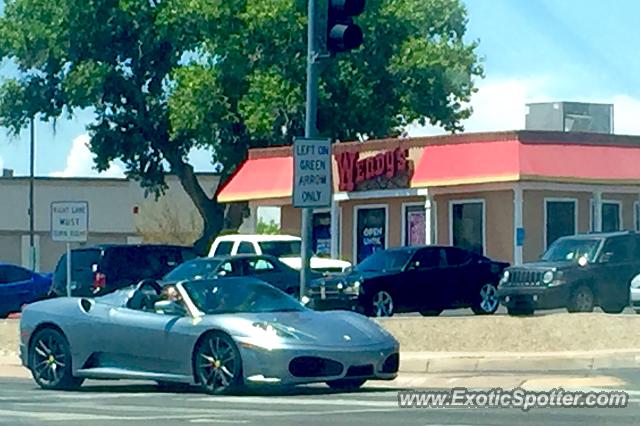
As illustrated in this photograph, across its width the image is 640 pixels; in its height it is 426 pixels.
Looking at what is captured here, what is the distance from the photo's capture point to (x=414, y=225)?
139 feet

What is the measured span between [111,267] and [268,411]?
2073cm

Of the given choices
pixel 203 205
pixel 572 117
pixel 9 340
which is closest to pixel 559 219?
pixel 572 117

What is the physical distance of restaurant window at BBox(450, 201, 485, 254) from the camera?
4047 cm

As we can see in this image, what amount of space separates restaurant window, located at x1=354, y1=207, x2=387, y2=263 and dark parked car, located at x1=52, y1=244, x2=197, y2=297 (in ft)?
27.9

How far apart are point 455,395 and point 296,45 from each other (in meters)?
36.5

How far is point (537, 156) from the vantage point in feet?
127

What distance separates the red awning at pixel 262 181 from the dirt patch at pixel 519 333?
843 inches

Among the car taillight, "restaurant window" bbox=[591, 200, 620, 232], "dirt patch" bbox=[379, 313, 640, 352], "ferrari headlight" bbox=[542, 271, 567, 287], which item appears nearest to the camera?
"dirt patch" bbox=[379, 313, 640, 352]

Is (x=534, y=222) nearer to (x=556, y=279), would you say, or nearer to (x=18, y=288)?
(x=556, y=279)

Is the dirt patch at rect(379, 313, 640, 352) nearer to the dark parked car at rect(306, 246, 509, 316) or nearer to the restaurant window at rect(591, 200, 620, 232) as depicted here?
the dark parked car at rect(306, 246, 509, 316)

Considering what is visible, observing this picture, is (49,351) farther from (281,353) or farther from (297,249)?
(297,249)

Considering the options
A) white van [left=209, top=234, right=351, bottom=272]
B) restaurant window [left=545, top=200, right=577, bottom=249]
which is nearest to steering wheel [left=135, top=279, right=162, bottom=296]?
white van [left=209, top=234, right=351, bottom=272]

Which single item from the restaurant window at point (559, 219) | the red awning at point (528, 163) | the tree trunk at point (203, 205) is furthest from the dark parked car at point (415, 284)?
the tree trunk at point (203, 205)

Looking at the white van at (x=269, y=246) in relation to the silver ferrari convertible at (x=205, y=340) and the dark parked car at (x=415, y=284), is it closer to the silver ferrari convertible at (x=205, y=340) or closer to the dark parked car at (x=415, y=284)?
the dark parked car at (x=415, y=284)
